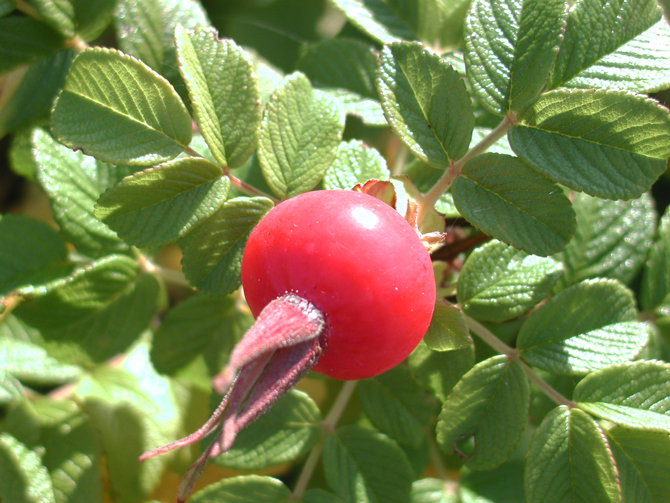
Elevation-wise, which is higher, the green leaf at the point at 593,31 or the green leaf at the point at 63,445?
the green leaf at the point at 593,31

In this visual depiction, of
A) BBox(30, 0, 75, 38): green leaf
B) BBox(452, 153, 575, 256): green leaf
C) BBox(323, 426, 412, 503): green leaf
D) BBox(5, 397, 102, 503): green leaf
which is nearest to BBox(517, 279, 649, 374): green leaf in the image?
BBox(452, 153, 575, 256): green leaf

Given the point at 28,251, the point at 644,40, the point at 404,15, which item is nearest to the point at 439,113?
the point at 644,40

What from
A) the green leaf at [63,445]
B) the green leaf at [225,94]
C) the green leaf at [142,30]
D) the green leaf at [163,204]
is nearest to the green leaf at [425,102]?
the green leaf at [225,94]

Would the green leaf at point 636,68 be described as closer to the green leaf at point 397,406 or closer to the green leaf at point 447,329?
the green leaf at point 447,329

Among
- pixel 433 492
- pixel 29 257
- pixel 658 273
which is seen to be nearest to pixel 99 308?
pixel 29 257

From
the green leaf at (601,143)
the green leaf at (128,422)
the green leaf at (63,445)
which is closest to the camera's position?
the green leaf at (601,143)

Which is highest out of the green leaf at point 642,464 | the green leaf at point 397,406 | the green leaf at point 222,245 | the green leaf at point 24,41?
the green leaf at point 24,41

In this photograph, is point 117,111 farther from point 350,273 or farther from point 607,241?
point 607,241
